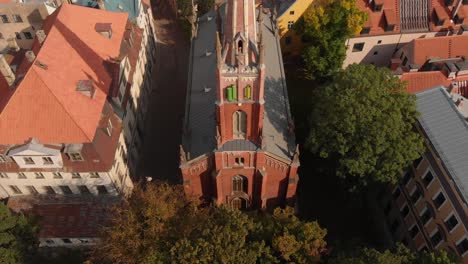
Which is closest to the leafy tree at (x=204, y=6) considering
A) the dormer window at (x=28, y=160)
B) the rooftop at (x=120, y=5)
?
the rooftop at (x=120, y=5)

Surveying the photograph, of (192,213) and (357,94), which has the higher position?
(357,94)

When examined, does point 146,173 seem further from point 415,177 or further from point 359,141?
point 415,177

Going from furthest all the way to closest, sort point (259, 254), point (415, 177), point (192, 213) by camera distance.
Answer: point (415, 177) < point (192, 213) < point (259, 254)

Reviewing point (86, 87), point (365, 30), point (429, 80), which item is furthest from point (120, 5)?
point (429, 80)

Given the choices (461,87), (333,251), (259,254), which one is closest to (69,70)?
(259,254)

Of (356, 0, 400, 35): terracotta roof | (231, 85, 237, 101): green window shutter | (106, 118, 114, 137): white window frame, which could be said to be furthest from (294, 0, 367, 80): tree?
(106, 118, 114, 137): white window frame

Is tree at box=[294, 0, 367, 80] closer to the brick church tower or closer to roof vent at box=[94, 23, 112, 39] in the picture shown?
the brick church tower
